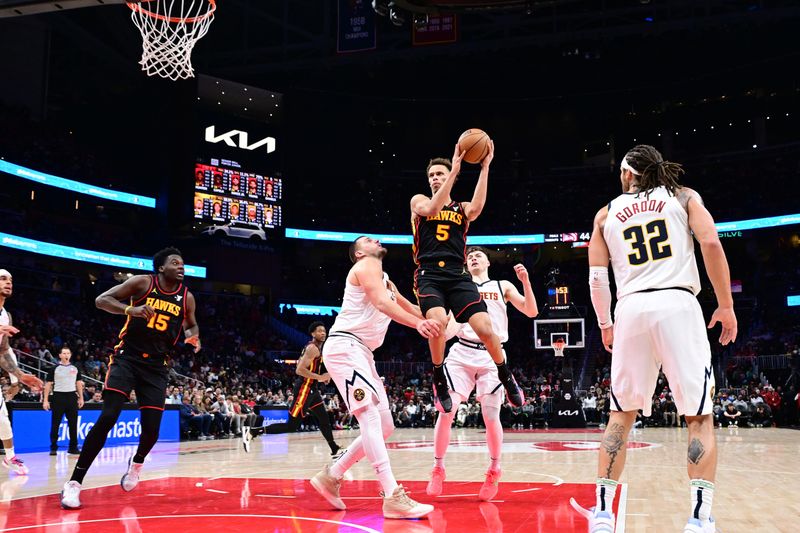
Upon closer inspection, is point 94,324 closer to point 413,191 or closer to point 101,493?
point 413,191

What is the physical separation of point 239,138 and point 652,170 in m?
27.7

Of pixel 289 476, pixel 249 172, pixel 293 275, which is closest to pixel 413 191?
pixel 293 275

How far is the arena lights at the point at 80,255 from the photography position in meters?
26.6

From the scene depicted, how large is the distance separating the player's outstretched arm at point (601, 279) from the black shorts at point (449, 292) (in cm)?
173

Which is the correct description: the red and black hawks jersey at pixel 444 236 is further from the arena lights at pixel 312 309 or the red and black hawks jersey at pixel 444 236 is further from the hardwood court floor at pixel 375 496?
the arena lights at pixel 312 309

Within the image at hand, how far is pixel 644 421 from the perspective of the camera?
24797 mm

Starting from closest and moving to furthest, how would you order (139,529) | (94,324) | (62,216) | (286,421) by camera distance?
(139,529)
(286,421)
(94,324)
(62,216)

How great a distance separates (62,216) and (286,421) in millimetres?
14295

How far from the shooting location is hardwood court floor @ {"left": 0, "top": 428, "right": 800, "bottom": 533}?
198 inches

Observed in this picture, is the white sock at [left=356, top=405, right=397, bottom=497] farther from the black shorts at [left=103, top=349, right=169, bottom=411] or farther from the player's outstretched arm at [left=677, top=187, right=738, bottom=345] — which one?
the player's outstretched arm at [left=677, top=187, right=738, bottom=345]

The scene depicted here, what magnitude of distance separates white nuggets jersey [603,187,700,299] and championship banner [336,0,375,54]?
2066 cm

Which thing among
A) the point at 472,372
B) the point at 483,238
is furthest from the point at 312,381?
the point at 483,238

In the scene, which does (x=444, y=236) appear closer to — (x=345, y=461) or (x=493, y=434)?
(x=493, y=434)

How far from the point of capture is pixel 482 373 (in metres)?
6.96
